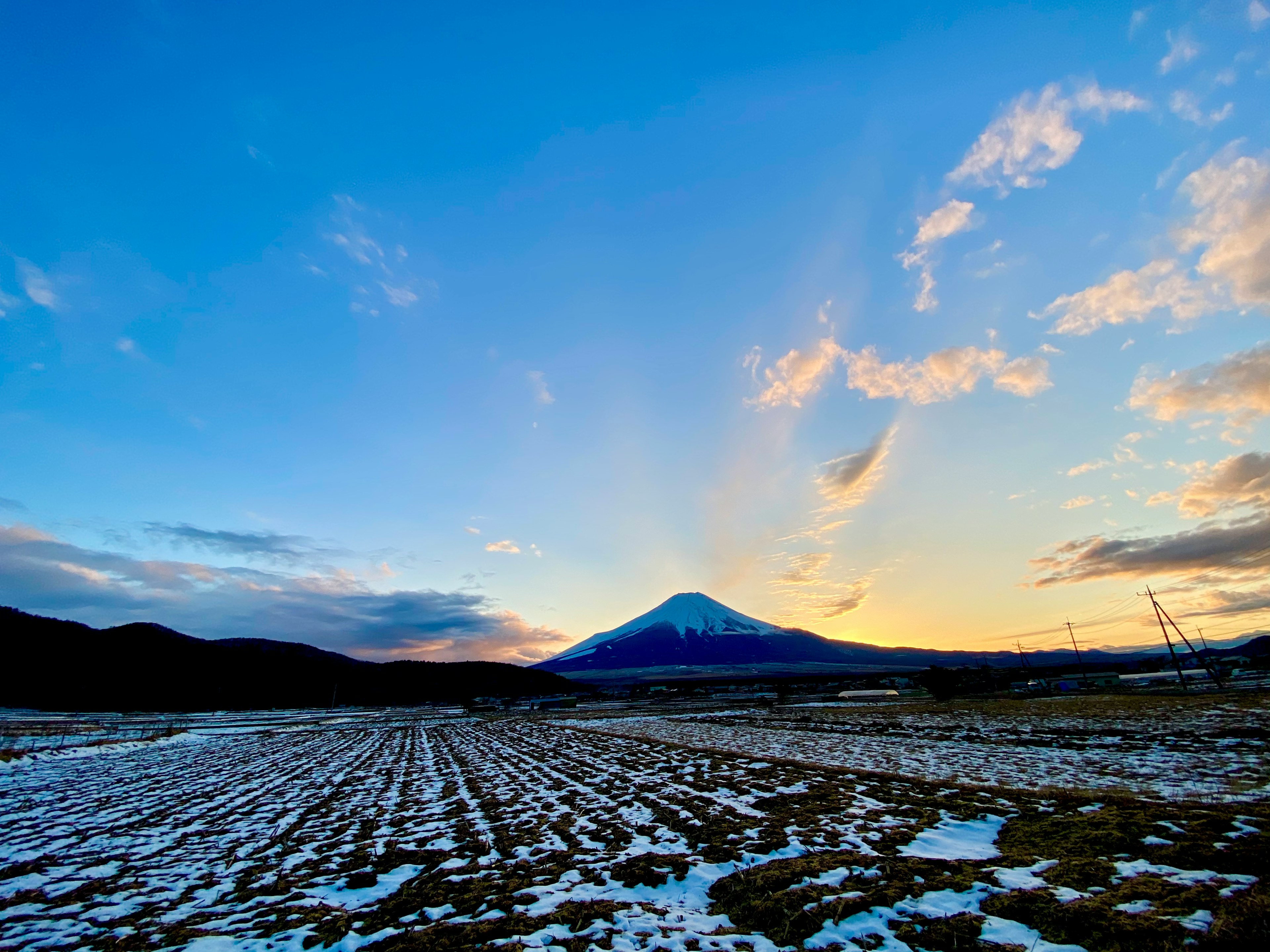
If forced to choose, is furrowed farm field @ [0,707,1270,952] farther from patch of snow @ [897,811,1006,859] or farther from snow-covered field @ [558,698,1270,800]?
snow-covered field @ [558,698,1270,800]

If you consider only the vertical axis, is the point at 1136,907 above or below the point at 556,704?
above

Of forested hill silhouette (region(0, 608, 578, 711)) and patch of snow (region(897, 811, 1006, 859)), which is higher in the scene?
forested hill silhouette (region(0, 608, 578, 711))

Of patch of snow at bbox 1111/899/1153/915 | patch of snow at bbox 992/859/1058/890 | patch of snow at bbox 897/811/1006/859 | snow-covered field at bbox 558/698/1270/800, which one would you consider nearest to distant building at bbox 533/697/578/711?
snow-covered field at bbox 558/698/1270/800

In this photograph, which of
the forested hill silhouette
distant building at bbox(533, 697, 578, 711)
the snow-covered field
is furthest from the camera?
the forested hill silhouette

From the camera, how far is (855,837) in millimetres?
8961

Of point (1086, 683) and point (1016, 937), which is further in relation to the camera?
point (1086, 683)

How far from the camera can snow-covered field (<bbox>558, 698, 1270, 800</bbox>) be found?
1345cm

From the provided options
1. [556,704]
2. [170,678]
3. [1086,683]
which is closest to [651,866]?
[556,704]

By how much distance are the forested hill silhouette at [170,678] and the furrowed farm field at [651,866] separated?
128 m

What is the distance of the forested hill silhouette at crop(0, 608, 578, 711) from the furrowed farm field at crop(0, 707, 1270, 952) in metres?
128

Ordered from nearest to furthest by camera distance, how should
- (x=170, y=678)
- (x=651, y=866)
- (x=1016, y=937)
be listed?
1. (x=1016, y=937)
2. (x=651, y=866)
3. (x=170, y=678)

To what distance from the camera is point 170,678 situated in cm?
12988

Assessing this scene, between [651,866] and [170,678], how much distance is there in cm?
17396

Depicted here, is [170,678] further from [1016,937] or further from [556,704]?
[1016,937]
